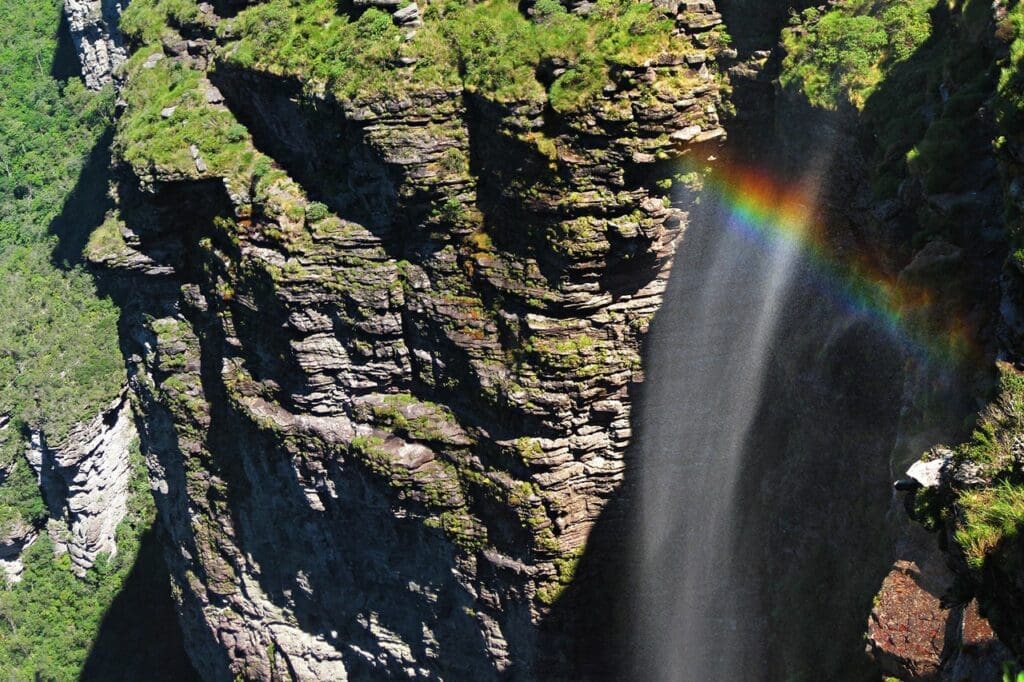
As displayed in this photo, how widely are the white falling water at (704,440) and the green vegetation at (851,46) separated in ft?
11.4

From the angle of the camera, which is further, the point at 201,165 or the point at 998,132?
the point at 201,165

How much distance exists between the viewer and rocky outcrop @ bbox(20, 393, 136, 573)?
4950 cm

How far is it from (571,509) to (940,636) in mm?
12961

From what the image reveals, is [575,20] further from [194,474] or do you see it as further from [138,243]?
[194,474]

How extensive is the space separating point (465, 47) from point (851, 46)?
29.2 ft

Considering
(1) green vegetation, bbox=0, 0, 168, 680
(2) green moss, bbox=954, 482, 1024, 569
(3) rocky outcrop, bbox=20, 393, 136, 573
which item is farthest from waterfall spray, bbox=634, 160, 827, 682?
(1) green vegetation, bbox=0, 0, 168, 680

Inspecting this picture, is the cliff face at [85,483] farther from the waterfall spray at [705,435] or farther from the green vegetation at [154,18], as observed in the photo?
the waterfall spray at [705,435]

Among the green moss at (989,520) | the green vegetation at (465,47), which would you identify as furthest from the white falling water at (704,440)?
the green moss at (989,520)

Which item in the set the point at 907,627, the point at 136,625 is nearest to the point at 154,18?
the point at 136,625

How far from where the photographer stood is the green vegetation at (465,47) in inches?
876

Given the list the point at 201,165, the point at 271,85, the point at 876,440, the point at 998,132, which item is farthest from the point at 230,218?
the point at 998,132

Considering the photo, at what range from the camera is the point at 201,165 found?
107ft

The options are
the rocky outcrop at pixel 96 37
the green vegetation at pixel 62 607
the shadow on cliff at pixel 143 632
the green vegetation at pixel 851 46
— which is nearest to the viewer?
the green vegetation at pixel 851 46

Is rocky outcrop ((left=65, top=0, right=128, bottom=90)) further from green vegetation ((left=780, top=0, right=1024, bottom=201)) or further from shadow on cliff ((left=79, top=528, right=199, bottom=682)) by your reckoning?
green vegetation ((left=780, top=0, right=1024, bottom=201))
